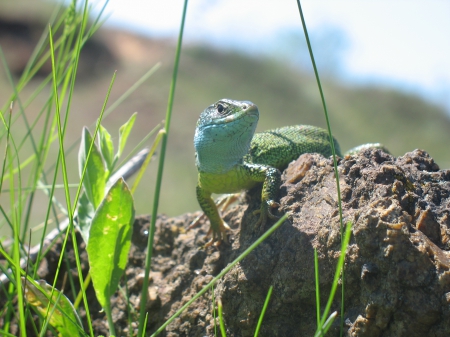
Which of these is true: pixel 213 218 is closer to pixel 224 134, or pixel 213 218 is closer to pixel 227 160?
pixel 227 160

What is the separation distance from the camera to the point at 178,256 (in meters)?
3.25

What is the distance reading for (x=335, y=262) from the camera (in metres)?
1.99

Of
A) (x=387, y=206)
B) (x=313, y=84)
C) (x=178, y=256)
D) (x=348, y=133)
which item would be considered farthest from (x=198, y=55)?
(x=387, y=206)

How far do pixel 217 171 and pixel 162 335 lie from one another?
3.58 ft

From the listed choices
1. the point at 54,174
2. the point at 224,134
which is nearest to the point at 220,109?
the point at 224,134

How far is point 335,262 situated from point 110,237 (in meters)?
1.12

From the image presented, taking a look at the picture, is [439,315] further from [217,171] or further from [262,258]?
[217,171]

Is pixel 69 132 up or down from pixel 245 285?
up

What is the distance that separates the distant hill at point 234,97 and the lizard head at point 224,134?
646cm

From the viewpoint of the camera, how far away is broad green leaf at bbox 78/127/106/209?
2.72 m

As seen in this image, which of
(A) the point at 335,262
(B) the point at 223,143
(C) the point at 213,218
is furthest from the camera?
(C) the point at 213,218

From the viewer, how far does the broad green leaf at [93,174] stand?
8.93 ft

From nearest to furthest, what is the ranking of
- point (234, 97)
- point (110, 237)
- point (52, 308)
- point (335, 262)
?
point (335, 262) < point (52, 308) < point (110, 237) < point (234, 97)

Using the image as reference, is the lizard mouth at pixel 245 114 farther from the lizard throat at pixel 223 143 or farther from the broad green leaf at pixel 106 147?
the broad green leaf at pixel 106 147
